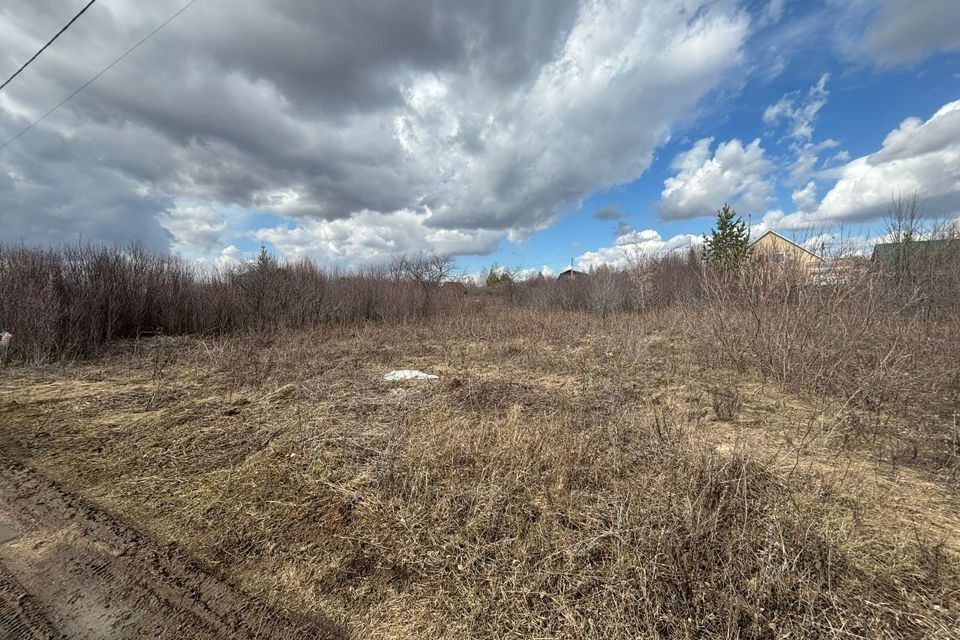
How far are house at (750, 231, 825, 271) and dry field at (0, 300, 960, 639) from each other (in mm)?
2135

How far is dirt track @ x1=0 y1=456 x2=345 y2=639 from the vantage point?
→ 1.69m

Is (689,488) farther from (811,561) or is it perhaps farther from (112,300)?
(112,300)

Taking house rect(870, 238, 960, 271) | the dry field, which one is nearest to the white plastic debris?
the dry field

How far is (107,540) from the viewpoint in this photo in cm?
227

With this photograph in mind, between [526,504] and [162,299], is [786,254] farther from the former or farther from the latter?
[162,299]

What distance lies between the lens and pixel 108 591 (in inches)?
74.7

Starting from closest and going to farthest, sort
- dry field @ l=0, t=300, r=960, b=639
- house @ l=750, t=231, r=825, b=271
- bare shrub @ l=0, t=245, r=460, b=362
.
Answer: dry field @ l=0, t=300, r=960, b=639
house @ l=750, t=231, r=825, b=271
bare shrub @ l=0, t=245, r=460, b=362

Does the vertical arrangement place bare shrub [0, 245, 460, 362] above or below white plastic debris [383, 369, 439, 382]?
above

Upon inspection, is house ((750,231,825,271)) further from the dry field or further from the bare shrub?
the bare shrub

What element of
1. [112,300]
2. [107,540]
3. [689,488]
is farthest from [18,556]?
[112,300]

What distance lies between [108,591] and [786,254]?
8.38 metres

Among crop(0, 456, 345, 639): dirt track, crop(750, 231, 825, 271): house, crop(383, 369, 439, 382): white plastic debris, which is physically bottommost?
crop(0, 456, 345, 639): dirt track

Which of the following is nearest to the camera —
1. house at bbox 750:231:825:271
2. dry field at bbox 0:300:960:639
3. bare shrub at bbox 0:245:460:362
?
dry field at bbox 0:300:960:639

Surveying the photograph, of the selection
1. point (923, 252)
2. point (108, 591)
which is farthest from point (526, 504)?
point (923, 252)
